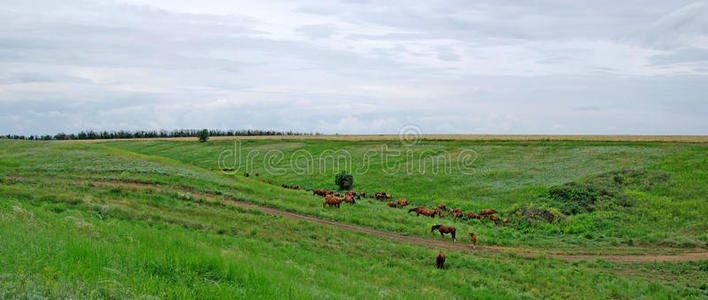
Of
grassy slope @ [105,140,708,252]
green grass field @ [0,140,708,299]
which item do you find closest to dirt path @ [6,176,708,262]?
green grass field @ [0,140,708,299]

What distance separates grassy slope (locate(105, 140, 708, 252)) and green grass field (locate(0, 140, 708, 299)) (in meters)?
0.17

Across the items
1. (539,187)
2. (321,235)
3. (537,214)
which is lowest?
(537,214)

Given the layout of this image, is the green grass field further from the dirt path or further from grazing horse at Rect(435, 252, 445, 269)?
the dirt path

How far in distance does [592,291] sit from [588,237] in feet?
34.7

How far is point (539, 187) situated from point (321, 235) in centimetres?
2451

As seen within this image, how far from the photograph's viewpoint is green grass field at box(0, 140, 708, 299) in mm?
7898

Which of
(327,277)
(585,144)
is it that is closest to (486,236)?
(327,277)

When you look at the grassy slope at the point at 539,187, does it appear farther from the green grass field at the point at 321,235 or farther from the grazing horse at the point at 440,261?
the grazing horse at the point at 440,261

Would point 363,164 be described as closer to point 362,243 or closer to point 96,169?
point 96,169

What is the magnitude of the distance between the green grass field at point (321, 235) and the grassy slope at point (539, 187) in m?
0.17

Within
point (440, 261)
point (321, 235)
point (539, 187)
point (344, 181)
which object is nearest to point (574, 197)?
point (539, 187)

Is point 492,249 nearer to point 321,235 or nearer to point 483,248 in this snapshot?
point 483,248

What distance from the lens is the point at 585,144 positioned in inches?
2379

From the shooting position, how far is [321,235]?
19688mm
